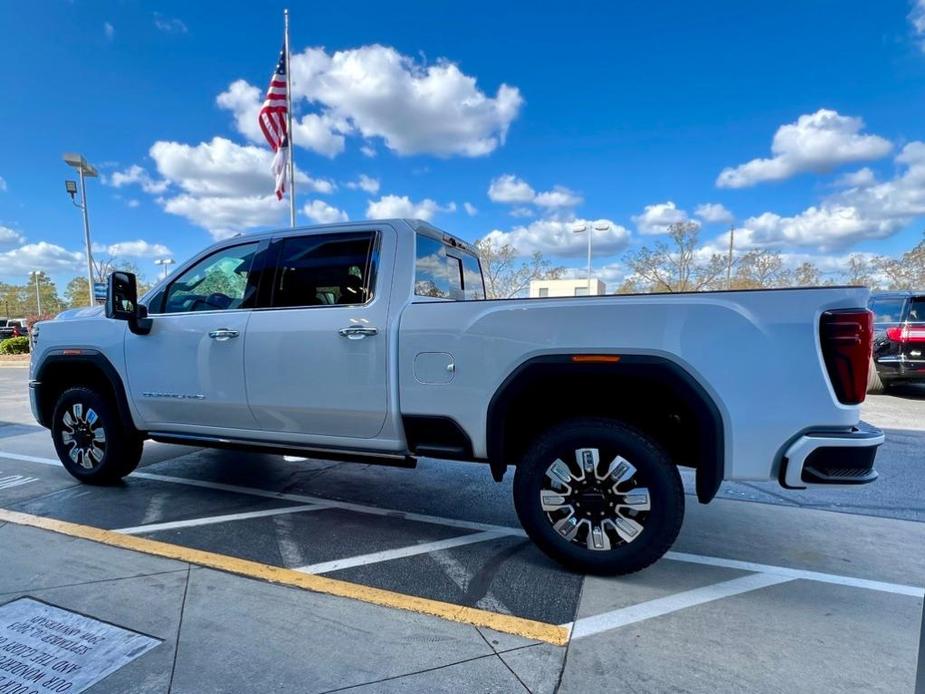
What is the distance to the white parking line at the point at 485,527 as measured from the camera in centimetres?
279

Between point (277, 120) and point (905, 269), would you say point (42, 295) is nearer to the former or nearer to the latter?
point (277, 120)

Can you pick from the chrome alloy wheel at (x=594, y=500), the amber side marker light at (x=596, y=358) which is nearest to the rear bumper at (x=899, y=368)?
the chrome alloy wheel at (x=594, y=500)

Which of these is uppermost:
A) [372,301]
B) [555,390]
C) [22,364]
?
[372,301]

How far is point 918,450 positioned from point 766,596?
4.58 m

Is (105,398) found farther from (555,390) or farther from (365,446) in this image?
(555,390)

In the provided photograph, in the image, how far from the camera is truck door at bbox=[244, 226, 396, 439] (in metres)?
3.21

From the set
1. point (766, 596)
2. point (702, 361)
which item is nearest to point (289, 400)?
point (702, 361)

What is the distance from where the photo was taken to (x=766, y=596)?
268cm

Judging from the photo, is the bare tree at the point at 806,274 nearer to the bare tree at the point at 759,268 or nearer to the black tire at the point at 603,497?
the bare tree at the point at 759,268

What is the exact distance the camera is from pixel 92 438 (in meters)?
4.32

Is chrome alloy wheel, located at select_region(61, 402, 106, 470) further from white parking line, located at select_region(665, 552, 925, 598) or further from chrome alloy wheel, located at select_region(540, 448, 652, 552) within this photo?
white parking line, located at select_region(665, 552, 925, 598)

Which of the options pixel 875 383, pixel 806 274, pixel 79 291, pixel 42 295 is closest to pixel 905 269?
pixel 806 274

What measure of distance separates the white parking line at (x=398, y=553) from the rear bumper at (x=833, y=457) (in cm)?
181

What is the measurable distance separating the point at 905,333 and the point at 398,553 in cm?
986
